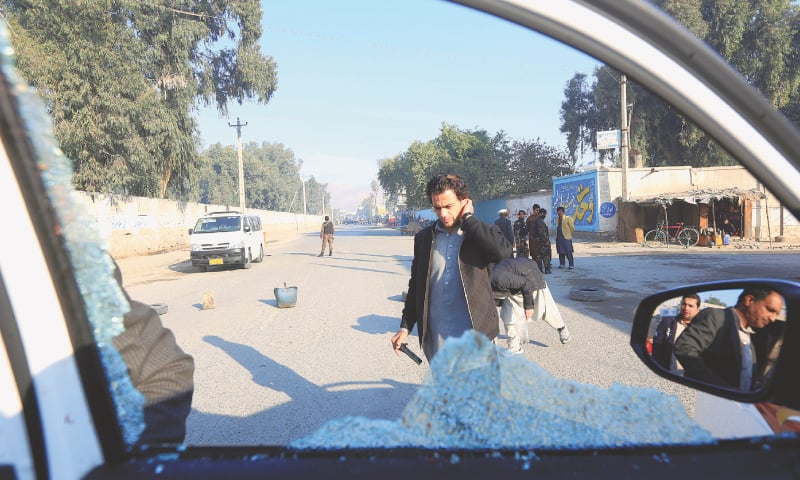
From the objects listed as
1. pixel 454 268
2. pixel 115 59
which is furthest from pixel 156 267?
pixel 454 268

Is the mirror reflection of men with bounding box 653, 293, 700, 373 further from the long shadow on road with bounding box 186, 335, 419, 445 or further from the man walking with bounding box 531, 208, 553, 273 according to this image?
the man walking with bounding box 531, 208, 553, 273

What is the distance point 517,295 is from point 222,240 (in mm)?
12375

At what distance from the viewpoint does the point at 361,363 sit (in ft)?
16.4

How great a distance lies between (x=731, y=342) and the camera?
0.98m

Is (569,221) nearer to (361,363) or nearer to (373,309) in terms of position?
(373,309)

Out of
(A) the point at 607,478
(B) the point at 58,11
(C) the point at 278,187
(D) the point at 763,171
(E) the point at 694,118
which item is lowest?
(A) the point at 607,478

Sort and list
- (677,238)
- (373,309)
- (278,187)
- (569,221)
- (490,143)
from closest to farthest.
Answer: (373,309) → (569,221) → (677,238) → (490,143) → (278,187)

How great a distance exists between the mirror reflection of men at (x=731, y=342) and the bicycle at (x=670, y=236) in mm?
17682

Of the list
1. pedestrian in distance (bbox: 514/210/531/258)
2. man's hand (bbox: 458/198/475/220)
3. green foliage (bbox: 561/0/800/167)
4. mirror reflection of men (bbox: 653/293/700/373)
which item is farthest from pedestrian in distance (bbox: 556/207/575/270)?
mirror reflection of men (bbox: 653/293/700/373)

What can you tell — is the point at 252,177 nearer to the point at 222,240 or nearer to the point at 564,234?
the point at 222,240

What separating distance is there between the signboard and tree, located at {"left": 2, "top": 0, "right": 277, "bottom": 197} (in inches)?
106

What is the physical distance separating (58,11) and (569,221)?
12.4 metres

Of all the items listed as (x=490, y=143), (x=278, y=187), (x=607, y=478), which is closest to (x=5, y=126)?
(x=607, y=478)

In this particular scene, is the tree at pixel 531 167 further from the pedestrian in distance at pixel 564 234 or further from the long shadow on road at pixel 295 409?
the long shadow on road at pixel 295 409
